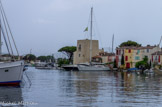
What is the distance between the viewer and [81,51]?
141 metres

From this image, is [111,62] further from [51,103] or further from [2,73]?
[51,103]

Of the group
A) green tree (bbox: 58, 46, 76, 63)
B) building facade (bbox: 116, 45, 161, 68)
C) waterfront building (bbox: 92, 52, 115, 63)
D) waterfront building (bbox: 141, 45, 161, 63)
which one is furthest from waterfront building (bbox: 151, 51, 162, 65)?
green tree (bbox: 58, 46, 76, 63)

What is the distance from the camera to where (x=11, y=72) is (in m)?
39.2

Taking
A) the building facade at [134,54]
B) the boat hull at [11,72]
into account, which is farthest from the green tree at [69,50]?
the boat hull at [11,72]

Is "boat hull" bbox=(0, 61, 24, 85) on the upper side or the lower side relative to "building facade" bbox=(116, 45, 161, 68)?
lower

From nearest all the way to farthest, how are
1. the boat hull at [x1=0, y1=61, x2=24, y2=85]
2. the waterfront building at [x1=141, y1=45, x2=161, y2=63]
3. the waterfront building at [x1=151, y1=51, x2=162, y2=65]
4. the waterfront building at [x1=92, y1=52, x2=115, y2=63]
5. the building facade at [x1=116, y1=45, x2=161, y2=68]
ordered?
the boat hull at [x1=0, y1=61, x2=24, y2=85] → the waterfront building at [x1=151, y1=51, x2=162, y2=65] → the waterfront building at [x1=141, y1=45, x2=161, y2=63] → the building facade at [x1=116, y1=45, x2=161, y2=68] → the waterfront building at [x1=92, y1=52, x2=115, y2=63]

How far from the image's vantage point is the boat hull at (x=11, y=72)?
1516 inches

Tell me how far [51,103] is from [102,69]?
298ft

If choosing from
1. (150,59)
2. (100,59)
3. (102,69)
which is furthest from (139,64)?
(100,59)

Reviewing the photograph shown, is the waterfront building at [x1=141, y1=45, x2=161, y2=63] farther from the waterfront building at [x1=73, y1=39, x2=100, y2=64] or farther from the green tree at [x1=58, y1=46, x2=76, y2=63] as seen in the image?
the green tree at [x1=58, y1=46, x2=76, y2=63]

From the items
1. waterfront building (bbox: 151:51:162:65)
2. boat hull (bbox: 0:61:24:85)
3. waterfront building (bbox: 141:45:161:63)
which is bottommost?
boat hull (bbox: 0:61:24:85)

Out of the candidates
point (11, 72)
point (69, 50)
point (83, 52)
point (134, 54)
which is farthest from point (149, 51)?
point (11, 72)

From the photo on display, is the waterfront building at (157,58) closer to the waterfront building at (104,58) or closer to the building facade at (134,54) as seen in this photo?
the building facade at (134,54)

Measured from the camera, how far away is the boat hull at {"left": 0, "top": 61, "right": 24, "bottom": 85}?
38.5m
